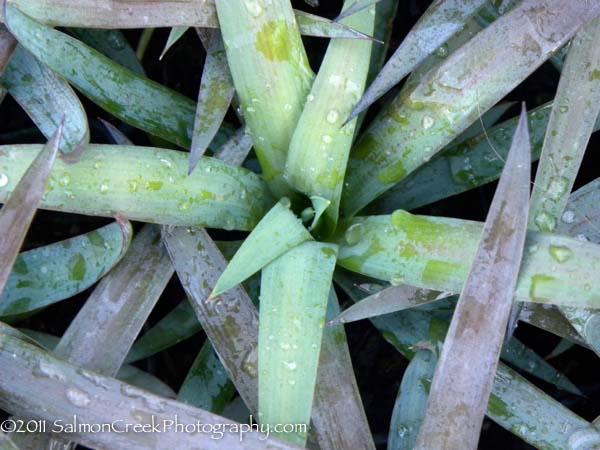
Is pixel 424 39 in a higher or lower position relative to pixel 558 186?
higher

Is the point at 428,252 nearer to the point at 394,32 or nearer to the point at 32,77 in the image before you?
the point at 32,77

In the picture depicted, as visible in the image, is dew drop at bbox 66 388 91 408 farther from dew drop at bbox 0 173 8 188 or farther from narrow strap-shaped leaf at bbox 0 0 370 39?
narrow strap-shaped leaf at bbox 0 0 370 39

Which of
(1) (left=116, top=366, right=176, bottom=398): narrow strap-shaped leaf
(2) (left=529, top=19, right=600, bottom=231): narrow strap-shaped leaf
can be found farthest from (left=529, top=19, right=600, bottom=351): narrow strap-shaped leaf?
(1) (left=116, top=366, right=176, bottom=398): narrow strap-shaped leaf

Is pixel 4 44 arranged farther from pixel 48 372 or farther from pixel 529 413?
pixel 529 413

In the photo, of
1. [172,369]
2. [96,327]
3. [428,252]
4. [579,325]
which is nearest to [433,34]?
[428,252]

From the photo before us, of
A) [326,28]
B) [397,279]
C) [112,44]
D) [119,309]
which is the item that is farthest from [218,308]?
[112,44]

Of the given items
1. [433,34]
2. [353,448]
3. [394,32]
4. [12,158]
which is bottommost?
[353,448]
